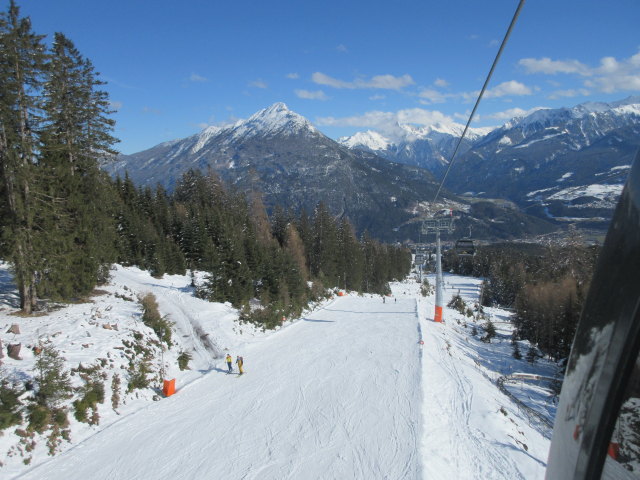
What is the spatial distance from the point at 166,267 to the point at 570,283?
41.7 m

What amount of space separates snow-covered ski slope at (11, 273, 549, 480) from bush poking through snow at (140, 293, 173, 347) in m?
3.85

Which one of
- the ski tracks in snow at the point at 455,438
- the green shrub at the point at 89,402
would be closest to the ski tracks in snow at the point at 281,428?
the ski tracks in snow at the point at 455,438

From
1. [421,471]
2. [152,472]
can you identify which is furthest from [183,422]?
[421,471]

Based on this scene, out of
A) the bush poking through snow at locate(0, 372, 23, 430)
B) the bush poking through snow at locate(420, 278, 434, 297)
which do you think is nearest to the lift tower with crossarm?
the bush poking through snow at locate(0, 372, 23, 430)

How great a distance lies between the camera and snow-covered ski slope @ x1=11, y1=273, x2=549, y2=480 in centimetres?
1074

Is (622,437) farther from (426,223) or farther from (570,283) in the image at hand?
(570,283)

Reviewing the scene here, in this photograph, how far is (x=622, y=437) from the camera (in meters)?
1.09

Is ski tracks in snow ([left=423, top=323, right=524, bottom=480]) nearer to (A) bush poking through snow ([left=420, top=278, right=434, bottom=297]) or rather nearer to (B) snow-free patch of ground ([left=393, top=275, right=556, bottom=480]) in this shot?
(B) snow-free patch of ground ([left=393, top=275, right=556, bottom=480])

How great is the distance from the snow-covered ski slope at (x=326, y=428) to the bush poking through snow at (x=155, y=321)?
12.6 ft

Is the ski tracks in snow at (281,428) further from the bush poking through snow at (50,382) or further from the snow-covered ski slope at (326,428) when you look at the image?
the bush poking through snow at (50,382)

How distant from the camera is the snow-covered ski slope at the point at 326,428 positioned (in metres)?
10.7

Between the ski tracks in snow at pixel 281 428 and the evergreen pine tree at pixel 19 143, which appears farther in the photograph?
the evergreen pine tree at pixel 19 143

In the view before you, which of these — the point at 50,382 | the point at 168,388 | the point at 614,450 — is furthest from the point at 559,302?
the point at 614,450

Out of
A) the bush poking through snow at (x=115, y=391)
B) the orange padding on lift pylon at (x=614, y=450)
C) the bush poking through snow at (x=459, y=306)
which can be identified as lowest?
the bush poking through snow at (x=459, y=306)
